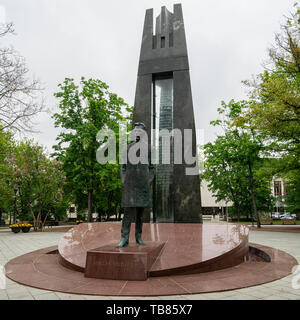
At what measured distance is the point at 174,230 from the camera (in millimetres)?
8508

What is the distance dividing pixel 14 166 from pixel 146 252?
2119cm

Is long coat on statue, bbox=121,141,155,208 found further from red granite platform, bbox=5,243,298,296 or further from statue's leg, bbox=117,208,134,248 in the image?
red granite platform, bbox=5,243,298,296

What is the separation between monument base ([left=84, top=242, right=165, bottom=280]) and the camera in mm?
4832

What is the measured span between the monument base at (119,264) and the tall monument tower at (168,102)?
6300mm

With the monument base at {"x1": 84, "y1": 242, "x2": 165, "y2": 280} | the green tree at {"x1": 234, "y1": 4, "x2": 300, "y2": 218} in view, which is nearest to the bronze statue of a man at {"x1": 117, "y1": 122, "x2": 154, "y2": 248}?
the monument base at {"x1": 84, "y1": 242, "x2": 165, "y2": 280}

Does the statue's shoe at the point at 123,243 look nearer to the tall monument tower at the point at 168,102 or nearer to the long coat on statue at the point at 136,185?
the long coat on statue at the point at 136,185

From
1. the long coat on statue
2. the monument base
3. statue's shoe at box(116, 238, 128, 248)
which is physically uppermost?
the long coat on statue

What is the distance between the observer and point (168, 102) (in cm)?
1250

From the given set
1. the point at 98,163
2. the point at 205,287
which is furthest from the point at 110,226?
the point at 98,163

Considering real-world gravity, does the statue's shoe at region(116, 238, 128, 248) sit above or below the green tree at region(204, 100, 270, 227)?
below

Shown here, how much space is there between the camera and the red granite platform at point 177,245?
5398mm

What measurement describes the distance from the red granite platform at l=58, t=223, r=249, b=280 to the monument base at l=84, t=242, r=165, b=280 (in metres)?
0.06

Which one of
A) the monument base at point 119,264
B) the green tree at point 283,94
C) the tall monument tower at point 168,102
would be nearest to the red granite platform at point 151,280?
the monument base at point 119,264
